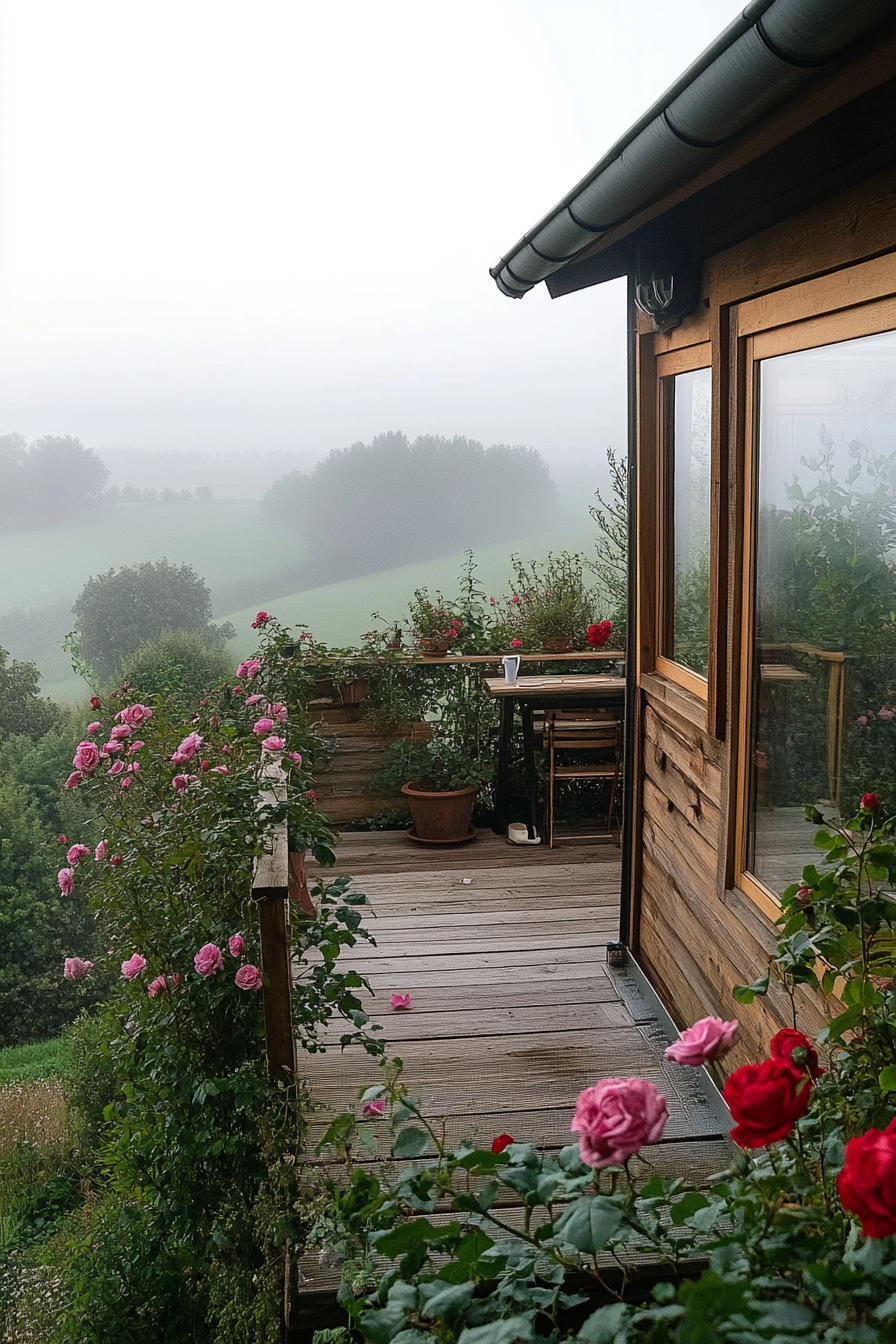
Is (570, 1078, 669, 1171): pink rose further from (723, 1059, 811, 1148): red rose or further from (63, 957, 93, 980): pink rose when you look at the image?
(63, 957, 93, 980): pink rose

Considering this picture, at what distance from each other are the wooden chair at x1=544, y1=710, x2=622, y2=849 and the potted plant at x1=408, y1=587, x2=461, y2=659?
79 centimetres

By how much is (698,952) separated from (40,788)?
7115mm

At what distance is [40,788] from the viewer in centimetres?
898

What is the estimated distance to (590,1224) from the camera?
110 centimetres

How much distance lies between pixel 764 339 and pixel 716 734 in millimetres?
1007

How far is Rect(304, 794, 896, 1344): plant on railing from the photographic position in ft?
2.94

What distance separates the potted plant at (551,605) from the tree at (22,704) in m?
5.28

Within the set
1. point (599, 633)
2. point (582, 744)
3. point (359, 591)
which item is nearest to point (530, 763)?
point (582, 744)

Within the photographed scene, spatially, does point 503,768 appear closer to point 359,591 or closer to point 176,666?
point 176,666

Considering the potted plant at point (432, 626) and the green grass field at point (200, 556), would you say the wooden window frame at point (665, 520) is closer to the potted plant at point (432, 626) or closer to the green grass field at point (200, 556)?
the potted plant at point (432, 626)

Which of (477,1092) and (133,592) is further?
(133,592)

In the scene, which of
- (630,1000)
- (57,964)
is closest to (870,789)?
(630,1000)

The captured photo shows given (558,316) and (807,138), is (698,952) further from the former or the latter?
(558,316)

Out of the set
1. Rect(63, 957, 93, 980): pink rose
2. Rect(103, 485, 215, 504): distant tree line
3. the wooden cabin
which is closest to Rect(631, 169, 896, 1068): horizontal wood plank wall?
the wooden cabin
